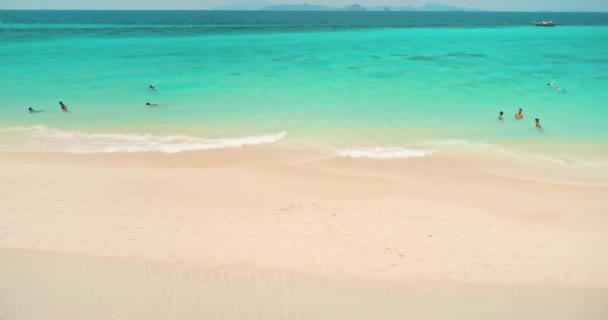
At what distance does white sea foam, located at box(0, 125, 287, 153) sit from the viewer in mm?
13625

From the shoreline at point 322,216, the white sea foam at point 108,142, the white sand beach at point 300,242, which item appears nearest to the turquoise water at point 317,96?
the white sea foam at point 108,142

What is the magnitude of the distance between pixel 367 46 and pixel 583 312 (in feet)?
139

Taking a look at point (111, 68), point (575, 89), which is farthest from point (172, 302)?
point (111, 68)

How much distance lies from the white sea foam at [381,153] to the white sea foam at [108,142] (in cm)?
277

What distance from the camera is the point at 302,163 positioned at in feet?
40.1

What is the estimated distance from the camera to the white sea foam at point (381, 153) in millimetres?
12914

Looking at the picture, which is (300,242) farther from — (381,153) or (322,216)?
(381,153)

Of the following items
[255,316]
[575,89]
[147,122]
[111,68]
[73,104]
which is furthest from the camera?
[111,68]

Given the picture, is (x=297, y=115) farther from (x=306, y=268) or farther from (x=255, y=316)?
(x=255, y=316)

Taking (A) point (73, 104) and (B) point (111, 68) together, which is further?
(B) point (111, 68)

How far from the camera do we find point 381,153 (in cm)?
1323

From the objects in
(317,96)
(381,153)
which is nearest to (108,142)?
(381,153)

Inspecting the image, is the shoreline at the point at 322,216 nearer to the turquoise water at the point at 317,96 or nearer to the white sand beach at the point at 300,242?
the white sand beach at the point at 300,242

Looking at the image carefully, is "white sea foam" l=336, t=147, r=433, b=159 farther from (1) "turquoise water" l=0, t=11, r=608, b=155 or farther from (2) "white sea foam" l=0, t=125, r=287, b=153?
(2) "white sea foam" l=0, t=125, r=287, b=153
